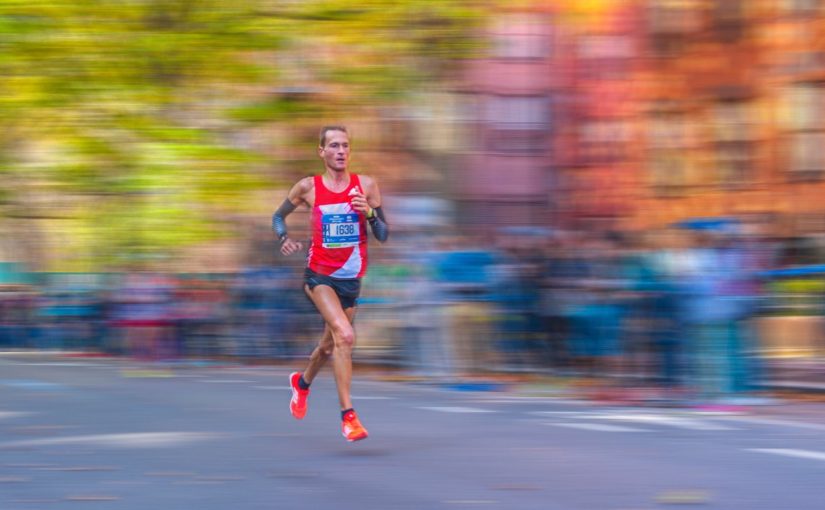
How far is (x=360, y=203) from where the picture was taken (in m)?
9.11

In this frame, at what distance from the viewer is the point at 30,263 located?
25797 millimetres

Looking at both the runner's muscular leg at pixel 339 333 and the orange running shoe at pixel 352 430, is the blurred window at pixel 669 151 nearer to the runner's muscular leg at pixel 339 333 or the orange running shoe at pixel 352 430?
the runner's muscular leg at pixel 339 333

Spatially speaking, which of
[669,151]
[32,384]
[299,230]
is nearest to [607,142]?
[669,151]

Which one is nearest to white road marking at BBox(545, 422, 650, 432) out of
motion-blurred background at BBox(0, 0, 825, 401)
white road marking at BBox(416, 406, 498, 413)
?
white road marking at BBox(416, 406, 498, 413)

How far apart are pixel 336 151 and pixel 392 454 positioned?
1705mm

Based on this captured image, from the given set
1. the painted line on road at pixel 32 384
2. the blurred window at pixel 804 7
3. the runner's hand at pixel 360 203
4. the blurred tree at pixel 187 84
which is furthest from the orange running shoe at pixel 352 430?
the blurred window at pixel 804 7

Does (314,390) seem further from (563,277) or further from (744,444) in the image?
(744,444)

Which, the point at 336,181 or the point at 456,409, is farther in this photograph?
the point at 456,409

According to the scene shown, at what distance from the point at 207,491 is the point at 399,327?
343 inches

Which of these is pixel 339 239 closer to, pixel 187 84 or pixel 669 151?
pixel 187 84

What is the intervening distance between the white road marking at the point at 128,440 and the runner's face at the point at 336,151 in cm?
179

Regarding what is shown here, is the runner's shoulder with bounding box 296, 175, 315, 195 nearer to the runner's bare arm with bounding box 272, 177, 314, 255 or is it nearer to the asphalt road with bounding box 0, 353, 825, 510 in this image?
the runner's bare arm with bounding box 272, 177, 314, 255

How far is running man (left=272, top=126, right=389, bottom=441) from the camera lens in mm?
9195

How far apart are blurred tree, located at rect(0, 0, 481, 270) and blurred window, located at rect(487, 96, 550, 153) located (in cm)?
1928
